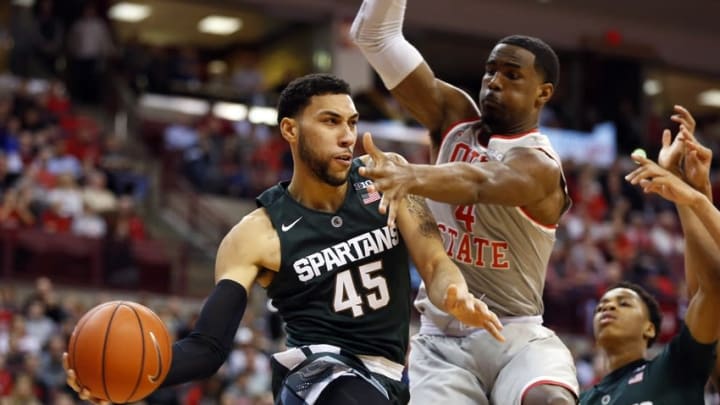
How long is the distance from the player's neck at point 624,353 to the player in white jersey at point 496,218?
1.35m

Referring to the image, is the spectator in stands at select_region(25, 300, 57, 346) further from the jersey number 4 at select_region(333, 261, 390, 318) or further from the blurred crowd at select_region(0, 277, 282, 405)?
the jersey number 4 at select_region(333, 261, 390, 318)

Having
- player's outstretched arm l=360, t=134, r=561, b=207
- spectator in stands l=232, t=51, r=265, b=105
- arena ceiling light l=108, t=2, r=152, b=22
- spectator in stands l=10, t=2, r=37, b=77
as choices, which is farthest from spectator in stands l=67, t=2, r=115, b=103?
player's outstretched arm l=360, t=134, r=561, b=207

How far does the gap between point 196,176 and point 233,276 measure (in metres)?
14.2

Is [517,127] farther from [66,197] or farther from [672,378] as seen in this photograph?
[66,197]

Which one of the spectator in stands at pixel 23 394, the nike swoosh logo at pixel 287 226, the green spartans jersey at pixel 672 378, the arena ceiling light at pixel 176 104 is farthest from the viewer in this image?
the arena ceiling light at pixel 176 104

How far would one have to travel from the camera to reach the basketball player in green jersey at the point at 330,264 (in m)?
5.67

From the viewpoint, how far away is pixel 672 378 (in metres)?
7.02

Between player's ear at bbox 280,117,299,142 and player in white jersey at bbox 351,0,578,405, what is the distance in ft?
2.37

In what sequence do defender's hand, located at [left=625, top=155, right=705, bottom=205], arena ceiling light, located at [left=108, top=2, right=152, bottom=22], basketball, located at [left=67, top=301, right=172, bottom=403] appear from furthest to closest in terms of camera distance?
1. arena ceiling light, located at [left=108, top=2, right=152, bottom=22]
2. defender's hand, located at [left=625, top=155, right=705, bottom=205]
3. basketball, located at [left=67, top=301, right=172, bottom=403]

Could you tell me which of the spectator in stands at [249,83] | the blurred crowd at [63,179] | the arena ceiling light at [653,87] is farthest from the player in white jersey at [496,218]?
the arena ceiling light at [653,87]

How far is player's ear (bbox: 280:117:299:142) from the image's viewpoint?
234 inches

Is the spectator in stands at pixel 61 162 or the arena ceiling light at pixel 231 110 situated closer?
the spectator in stands at pixel 61 162

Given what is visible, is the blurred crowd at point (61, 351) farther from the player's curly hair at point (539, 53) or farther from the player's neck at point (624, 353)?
the player's curly hair at point (539, 53)

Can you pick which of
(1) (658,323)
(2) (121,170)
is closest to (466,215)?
(1) (658,323)
